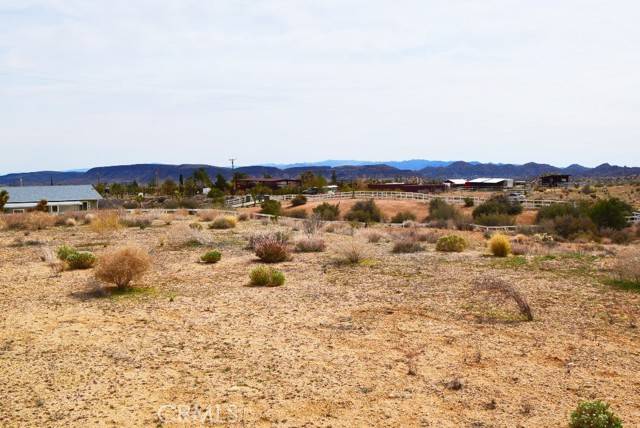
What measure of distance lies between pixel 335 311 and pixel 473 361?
12.7 ft

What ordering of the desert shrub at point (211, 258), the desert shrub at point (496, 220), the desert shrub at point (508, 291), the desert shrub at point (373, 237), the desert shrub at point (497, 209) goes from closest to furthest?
the desert shrub at point (508, 291), the desert shrub at point (211, 258), the desert shrub at point (373, 237), the desert shrub at point (496, 220), the desert shrub at point (497, 209)

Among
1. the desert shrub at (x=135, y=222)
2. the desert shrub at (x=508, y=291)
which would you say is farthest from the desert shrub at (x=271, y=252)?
the desert shrub at (x=135, y=222)

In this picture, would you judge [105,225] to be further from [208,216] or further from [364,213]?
[364,213]

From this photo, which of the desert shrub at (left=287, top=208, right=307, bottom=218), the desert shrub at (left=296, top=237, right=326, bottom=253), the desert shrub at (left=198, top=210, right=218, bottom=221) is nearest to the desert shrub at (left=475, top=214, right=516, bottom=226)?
the desert shrub at (left=287, top=208, right=307, bottom=218)

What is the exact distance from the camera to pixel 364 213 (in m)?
49.2

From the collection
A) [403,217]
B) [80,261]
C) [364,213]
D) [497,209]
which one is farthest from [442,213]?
[80,261]

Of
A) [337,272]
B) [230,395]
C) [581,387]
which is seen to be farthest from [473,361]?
[337,272]

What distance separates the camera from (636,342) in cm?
1020

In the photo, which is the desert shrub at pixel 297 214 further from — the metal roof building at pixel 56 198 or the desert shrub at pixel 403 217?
the metal roof building at pixel 56 198

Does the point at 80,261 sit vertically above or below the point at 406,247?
above

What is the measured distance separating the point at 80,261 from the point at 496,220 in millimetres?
31917

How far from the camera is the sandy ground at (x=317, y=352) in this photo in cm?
756

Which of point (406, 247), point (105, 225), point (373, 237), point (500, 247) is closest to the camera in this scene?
point (500, 247)

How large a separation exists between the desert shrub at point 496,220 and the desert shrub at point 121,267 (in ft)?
105
